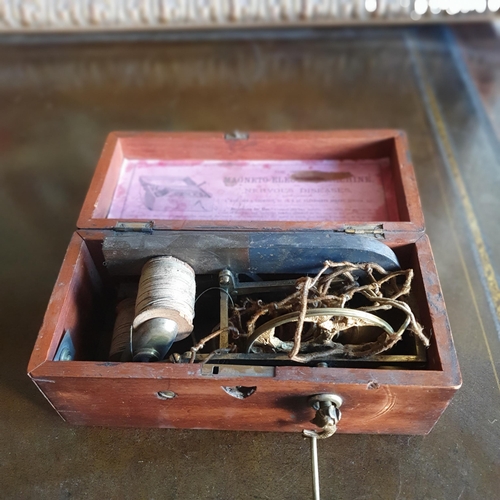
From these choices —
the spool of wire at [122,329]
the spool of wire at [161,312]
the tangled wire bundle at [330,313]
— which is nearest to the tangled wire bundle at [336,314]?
the tangled wire bundle at [330,313]

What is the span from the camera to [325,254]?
112 centimetres

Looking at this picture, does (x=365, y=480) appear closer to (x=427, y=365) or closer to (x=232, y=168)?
(x=427, y=365)

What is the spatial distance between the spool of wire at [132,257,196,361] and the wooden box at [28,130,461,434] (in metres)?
0.07

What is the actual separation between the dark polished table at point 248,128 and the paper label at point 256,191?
0.34 m

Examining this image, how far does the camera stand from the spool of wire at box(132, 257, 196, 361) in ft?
3.39

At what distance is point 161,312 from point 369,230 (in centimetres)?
49

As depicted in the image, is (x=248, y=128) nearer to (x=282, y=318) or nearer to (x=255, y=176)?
(x=255, y=176)

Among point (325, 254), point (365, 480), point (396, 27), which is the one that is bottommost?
point (365, 480)

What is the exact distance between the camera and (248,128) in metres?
2.03

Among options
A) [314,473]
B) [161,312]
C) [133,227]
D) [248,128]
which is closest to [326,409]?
[314,473]

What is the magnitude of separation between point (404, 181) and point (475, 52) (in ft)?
5.00

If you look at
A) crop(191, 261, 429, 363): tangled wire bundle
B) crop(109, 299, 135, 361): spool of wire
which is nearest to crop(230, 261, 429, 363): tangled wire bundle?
crop(191, 261, 429, 363): tangled wire bundle

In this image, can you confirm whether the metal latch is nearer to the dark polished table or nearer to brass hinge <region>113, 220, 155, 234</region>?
the dark polished table

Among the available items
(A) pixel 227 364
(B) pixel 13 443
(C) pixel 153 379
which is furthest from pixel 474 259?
(B) pixel 13 443
